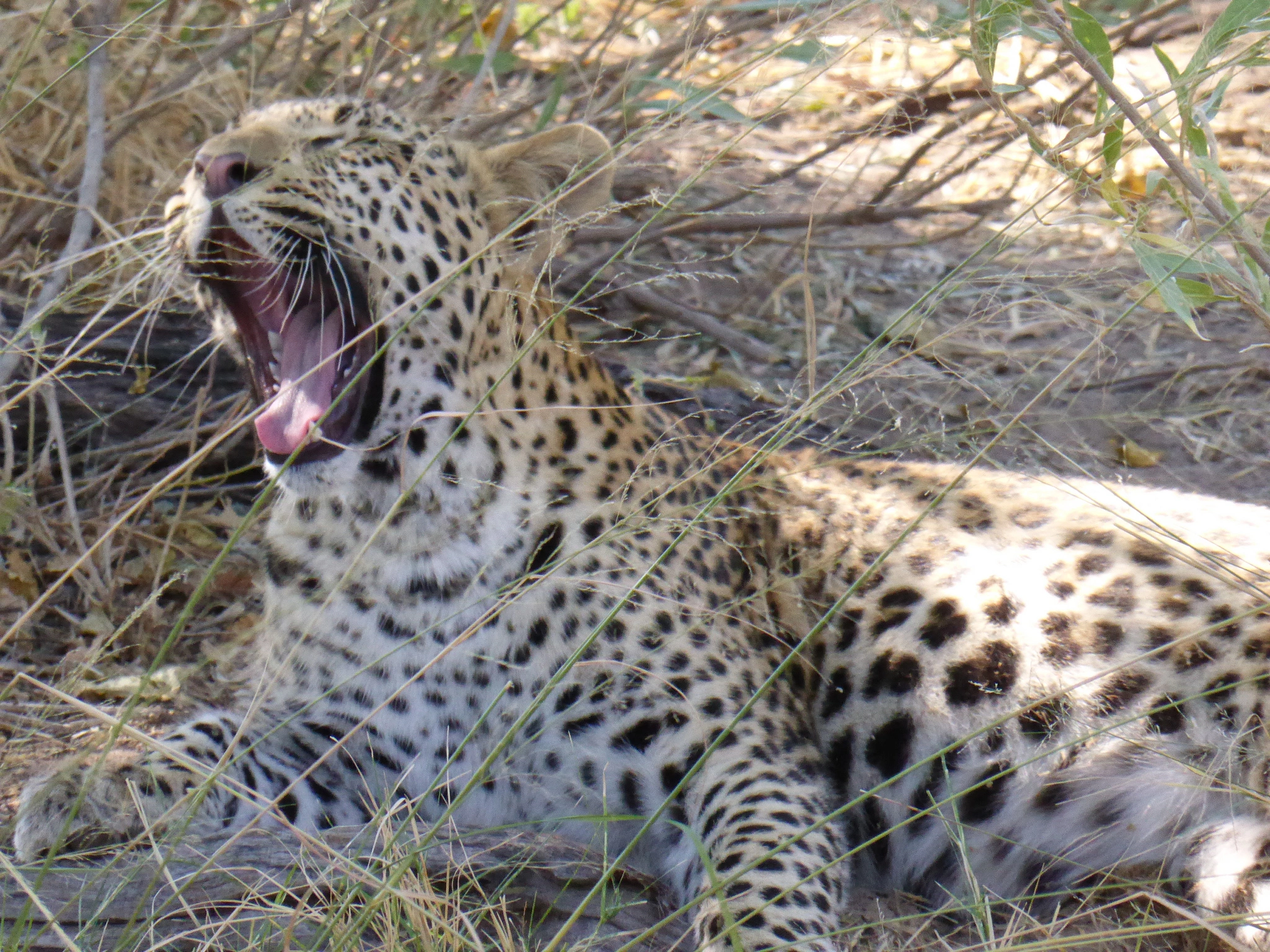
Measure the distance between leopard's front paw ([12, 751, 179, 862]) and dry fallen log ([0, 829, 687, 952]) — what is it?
14 cm

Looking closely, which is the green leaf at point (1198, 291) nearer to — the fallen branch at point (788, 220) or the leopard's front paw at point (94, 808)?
the leopard's front paw at point (94, 808)

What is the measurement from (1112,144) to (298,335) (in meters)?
2.06

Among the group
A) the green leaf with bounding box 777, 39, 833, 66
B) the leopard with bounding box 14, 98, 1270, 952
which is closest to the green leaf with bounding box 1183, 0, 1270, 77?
the green leaf with bounding box 777, 39, 833, 66

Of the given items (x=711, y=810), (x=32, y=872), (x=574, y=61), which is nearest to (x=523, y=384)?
(x=711, y=810)

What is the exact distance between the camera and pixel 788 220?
18.6 ft

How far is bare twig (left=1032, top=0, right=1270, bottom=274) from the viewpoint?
269cm

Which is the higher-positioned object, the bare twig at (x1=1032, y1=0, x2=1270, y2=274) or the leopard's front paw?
the bare twig at (x1=1032, y1=0, x2=1270, y2=274)

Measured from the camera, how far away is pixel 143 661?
4465 mm

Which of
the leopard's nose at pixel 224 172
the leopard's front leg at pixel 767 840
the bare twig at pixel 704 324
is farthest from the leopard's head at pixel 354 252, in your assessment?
the bare twig at pixel 704 324

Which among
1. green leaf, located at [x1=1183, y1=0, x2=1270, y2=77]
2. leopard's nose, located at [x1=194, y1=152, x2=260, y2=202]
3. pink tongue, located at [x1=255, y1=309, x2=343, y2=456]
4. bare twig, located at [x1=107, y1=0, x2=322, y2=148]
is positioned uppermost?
leopard's nose, located at [x1=194, y1=152, x2=260, y2=202]

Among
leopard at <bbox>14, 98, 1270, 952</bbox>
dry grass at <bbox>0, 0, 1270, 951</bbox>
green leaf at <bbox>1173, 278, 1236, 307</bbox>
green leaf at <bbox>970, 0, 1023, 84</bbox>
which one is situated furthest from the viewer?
dry grass at <bbox>0, 0, 1270, 951</bbox>

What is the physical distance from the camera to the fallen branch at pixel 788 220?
5535mm

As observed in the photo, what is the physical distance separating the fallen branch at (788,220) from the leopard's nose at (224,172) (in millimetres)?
2178

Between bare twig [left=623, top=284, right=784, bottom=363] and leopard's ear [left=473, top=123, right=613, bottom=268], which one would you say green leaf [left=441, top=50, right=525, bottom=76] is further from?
leopard's ear [left=473, top=123, right=613, bottom=268]
